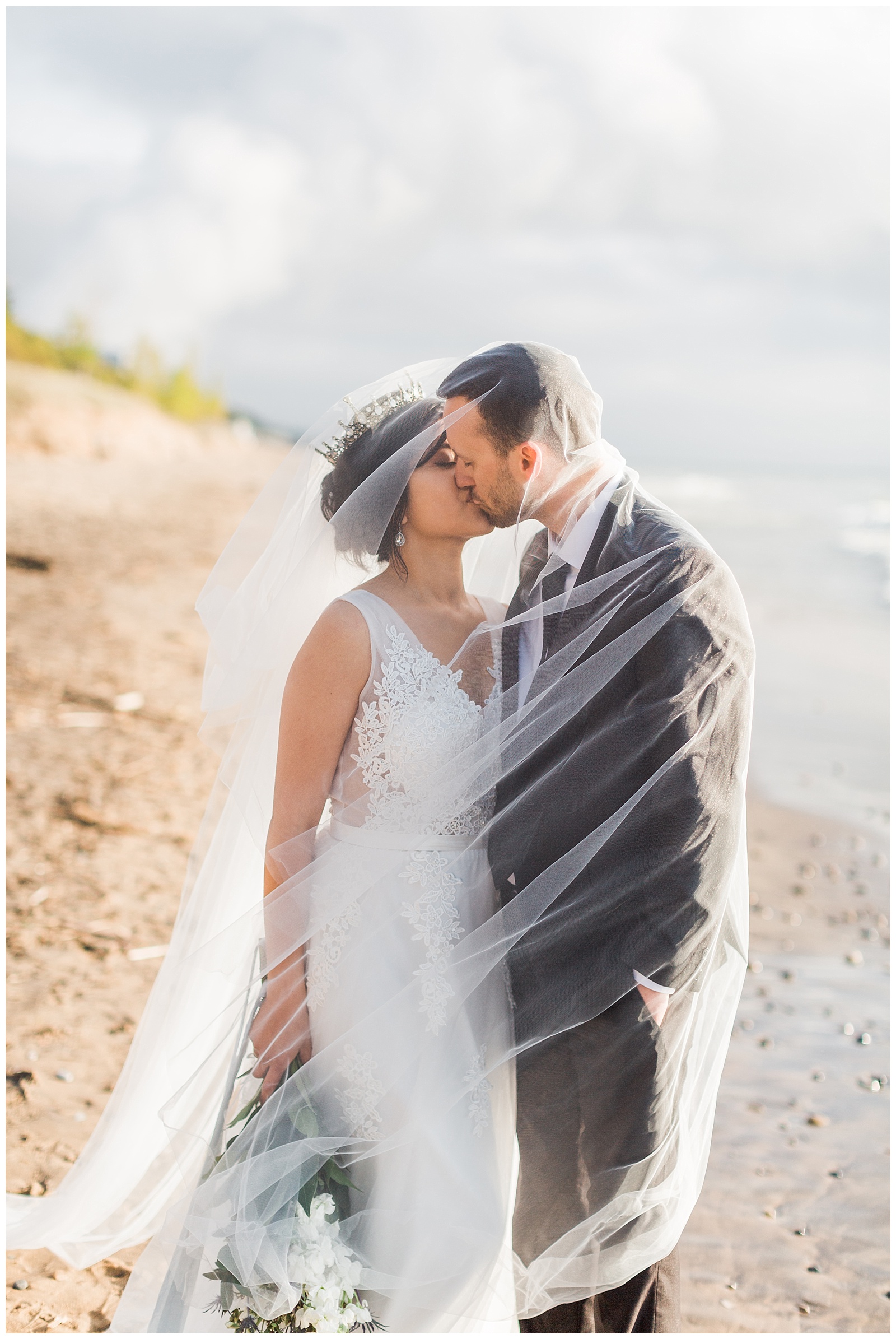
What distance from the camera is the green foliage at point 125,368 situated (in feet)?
124

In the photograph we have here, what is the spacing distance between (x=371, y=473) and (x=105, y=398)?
35.2 meters

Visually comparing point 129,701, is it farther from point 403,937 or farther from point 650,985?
point 650,985

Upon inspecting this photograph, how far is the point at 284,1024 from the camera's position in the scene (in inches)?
95.3

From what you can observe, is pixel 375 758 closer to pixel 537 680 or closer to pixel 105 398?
pixel 537 680

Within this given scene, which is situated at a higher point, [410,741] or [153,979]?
[410,741]

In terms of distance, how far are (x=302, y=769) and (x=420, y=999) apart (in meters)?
0.61

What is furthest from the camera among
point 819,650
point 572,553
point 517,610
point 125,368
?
point 125,368

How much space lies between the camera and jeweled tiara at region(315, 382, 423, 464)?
258 centimetres

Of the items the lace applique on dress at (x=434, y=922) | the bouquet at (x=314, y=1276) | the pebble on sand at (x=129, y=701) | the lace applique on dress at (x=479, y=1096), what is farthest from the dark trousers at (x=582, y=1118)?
the pebble on sand at (x=129, y=701)

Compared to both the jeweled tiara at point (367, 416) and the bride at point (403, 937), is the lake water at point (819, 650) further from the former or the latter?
the bride at point (403, 937)

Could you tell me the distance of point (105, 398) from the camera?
3450 cm

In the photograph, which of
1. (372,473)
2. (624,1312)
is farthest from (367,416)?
(624,1312)

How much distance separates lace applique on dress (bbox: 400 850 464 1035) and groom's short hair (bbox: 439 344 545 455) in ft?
3.35

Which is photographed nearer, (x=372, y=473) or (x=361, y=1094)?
(x=361, y=1094)
